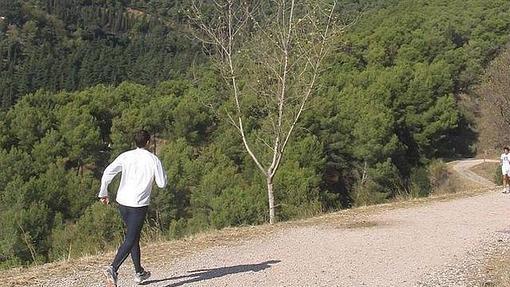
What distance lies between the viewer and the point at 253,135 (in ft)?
106

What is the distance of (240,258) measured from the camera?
28.4 feet

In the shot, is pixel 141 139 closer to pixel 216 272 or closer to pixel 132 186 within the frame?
pixel 132 186

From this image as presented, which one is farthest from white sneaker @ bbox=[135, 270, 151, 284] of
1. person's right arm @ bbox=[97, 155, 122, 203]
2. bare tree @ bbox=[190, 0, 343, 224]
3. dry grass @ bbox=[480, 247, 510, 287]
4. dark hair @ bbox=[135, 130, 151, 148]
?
bare tree @ bbox=[190, 0, 343, 224]

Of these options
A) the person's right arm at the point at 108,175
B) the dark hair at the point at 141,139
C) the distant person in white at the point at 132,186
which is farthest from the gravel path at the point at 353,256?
the dark hair at the point at 141,139

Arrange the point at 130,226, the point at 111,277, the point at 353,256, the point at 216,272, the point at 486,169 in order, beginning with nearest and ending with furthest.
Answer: the point at 111,277
the point at 130,226
the point at 216,272
the point at 353,256
the point at 486,169

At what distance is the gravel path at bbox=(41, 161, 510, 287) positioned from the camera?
725 cm

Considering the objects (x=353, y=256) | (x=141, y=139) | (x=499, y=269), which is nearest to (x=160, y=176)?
(x=141, y=139)

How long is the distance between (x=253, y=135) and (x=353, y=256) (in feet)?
78.8

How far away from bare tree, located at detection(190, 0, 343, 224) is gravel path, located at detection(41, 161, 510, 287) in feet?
10.4

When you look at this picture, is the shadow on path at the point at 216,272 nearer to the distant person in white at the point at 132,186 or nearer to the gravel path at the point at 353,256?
the gravel path at the point at 353,256

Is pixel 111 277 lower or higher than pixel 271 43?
lower

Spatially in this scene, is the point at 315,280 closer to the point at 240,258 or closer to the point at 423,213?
the point at 240,258

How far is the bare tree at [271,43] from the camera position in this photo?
13.1 m

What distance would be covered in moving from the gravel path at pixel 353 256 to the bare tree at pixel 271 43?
318 centimetres
